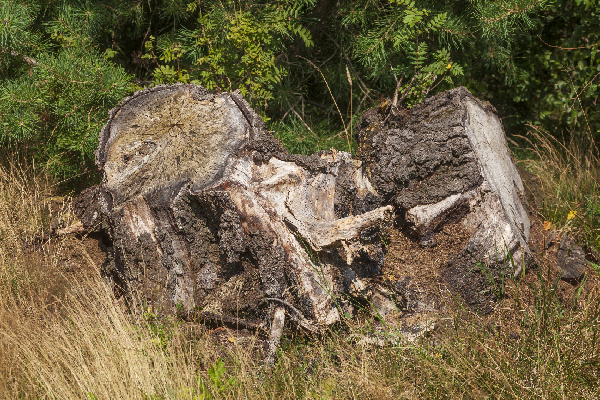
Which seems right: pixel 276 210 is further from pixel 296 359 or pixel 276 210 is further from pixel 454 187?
pixel 454 187

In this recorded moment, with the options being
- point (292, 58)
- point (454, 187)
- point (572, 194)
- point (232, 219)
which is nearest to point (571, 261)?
point (572, 194)

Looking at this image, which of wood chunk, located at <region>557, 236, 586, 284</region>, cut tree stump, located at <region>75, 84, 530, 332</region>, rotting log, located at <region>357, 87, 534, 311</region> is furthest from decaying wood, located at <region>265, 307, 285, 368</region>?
wood chunk, located at <region>557, 236, 586, 284</region>

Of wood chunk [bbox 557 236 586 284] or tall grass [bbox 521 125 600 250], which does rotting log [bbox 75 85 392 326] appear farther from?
tall grass [bbox 521 125 600 250]

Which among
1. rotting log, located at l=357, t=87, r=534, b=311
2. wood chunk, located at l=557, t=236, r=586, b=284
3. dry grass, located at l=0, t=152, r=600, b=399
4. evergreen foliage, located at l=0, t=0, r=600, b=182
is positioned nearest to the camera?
dry grass, located at l=0, t=152, r=600, b=399

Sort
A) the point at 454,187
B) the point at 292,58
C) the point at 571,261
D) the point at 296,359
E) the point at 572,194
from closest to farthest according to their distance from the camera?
1. the point at 296,359
2. the point at 454,187
3. the point at 571,261
4. the point at 572,194
5. the point at 292,58

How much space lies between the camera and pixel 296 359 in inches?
99.7

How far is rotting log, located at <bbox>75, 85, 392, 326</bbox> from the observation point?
264 cm

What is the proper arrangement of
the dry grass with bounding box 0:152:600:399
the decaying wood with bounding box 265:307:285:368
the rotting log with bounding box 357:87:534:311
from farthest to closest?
the rotting log with bounding box 357:87:534:311
the decaying wood with bounding box 265:307:285:368
the dry grass with bounding box 0:152:600:399

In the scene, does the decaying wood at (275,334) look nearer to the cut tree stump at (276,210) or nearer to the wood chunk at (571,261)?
the cut tree stump at (276,210)

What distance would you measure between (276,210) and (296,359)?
78cm

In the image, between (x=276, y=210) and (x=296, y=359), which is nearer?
(x=296, y=359)

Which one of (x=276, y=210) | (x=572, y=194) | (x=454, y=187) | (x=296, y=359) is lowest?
(x=572, y=194)

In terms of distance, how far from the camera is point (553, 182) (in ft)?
13.6

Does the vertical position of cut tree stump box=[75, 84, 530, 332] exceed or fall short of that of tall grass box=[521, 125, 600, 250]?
it exceeds it
